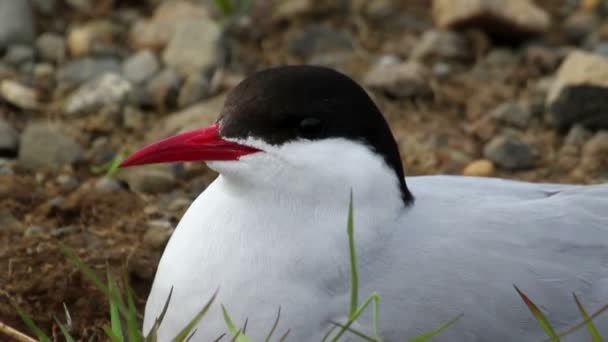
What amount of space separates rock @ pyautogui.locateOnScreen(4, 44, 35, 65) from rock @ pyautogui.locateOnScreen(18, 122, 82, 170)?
2.70 ft

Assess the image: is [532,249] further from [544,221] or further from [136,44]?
Answer: [136,44]

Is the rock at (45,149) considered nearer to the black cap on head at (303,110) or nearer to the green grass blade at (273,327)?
the black cap on head at (303,110)

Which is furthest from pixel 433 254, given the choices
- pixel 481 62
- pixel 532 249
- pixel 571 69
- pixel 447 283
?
pixel 481 62

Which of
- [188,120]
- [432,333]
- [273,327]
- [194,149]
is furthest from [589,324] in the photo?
[188,120]

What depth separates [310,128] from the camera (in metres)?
2.87

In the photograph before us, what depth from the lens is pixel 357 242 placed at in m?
2.98

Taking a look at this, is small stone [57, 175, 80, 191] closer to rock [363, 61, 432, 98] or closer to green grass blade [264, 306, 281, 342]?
rock [363, 61, 432, 98]

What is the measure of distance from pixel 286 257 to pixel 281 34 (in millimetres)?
3209

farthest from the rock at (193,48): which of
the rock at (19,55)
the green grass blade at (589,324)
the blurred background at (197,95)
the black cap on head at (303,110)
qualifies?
the green grass blade at (589,324)

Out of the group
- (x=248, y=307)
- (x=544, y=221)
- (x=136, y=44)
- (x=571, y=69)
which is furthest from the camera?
(x=136, y=44)

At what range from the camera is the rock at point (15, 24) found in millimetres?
5566

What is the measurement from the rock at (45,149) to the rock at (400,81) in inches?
63.2

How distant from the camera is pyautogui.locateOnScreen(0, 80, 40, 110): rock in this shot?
5.13m

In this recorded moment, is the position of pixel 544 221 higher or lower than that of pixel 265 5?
lower
